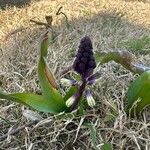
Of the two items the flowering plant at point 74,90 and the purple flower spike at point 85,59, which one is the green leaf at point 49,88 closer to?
the flowering plant at point 74,90

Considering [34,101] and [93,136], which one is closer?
[93,136]

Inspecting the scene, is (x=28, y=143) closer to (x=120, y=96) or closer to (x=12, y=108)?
(x=12, y=108)

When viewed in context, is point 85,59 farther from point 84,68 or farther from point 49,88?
point 49,88

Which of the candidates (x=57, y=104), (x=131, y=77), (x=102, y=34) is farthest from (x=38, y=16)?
(x=57, y=104)

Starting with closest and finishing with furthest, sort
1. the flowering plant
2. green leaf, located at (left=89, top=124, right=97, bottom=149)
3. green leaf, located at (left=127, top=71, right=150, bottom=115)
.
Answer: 1. green leaf, located at (left=89, top=124, right=97, bottom=149)
2. the flowering plant
3. green leaf, located at (left=127, top=71, right=150, bottom=115)

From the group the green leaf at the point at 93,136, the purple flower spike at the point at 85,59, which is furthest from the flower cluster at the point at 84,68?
the green leaf at the point at 93,136

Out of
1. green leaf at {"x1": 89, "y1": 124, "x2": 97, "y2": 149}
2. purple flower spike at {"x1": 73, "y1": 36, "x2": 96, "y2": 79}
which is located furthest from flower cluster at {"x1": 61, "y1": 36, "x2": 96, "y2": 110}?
green leaf at {"x1": 89, "y1": 124, "x2": 97, "y2": 149}

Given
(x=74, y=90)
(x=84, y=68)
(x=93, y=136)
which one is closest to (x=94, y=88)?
(x=74, y=90)

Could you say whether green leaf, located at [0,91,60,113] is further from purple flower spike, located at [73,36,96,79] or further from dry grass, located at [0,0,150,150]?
purple flower spike, located at [73,36,96,79]
